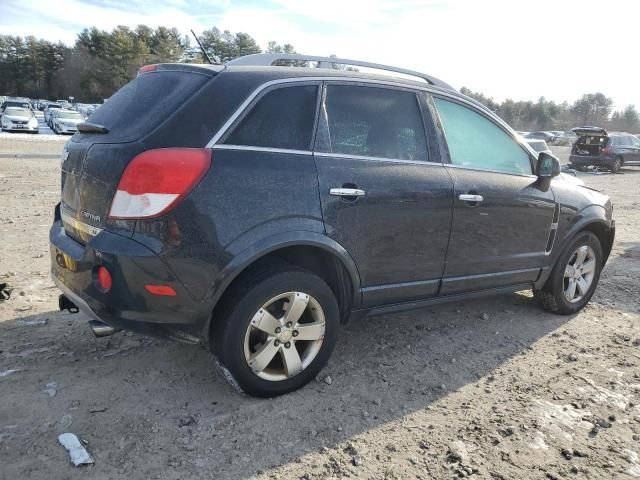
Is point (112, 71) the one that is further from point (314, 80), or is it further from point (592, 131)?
point (314, 80)

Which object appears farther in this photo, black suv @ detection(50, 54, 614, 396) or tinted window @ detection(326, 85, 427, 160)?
tinted window @ detection(326, 85, 427, 160)

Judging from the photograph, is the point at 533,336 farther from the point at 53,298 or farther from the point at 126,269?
the point at 53,298

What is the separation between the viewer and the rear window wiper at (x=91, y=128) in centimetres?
284

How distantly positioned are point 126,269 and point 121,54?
74.6m

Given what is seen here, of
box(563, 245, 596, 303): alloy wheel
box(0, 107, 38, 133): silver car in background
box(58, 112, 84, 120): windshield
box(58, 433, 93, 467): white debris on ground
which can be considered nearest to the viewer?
box(58, 433, 93, 467): white debris on ground

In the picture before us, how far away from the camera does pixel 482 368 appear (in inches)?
139

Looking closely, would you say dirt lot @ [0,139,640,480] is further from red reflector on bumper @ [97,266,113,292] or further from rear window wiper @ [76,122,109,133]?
rear window wiper @ [76,122,109,133]

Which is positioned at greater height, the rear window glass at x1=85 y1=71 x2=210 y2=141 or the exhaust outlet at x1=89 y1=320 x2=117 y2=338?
the rear window glass at x1=85 y1=71 x2=210 y2=141

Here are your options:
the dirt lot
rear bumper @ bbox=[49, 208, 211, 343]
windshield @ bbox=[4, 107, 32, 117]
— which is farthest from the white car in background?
rear bumper @ bbox=[49, 208, 211, 343]

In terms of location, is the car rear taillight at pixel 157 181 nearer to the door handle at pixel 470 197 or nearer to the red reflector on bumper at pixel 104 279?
the red reflector on bumper at pixel 104 279

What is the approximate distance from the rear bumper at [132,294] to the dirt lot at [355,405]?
0.53 metres

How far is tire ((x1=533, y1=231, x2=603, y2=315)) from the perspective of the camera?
14.5ft

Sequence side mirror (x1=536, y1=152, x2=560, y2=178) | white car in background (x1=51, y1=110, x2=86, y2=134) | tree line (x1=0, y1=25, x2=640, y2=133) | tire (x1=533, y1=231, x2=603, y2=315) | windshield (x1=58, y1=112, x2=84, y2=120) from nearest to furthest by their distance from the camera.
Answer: side mirror (x1=536, y1=152, x2=560, y2=178) < tire (x1=533, y1=231, x2=603, y2=315) < white car in background (x1=51, y1=110, x2=86, y2=134) < windshield (x1=58, y1=112, x2=84, y2=120) < tree line (x1=0, y1=25, x2=640, y2=133)

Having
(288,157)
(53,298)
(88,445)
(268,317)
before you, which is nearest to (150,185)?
Result: (288,157)
